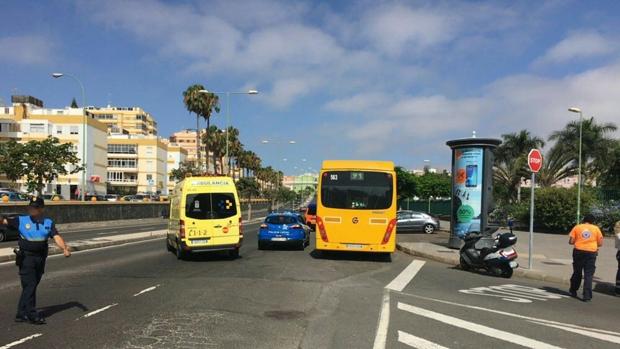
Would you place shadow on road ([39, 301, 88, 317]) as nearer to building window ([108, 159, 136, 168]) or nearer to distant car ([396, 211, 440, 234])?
distant car ([396, 211, 440, 234])

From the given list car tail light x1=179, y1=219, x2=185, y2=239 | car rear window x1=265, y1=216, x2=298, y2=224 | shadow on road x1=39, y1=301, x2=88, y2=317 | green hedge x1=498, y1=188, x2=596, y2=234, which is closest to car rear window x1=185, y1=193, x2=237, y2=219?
car tail light x1=179, y1=219, x2=185, y2=239

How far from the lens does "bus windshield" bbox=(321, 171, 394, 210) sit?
17.1 m

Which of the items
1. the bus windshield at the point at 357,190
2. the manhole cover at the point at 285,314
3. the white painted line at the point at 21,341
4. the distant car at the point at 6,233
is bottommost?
the distant car at the point at 6,233

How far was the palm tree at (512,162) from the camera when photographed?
49253 mm

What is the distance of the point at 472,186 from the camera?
69.4 ft

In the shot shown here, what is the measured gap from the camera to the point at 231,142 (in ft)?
290

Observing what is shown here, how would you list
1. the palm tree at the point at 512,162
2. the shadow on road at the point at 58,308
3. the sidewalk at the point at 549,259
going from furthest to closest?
the palm tree at the point at 512,162 → the sidewalk at the point at 549,259 → the shadow on road at the point at 58,308

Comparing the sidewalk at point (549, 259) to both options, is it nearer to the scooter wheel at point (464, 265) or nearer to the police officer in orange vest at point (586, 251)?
the scooter wheel at point (464, 265)

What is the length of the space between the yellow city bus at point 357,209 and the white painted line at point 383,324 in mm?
6507

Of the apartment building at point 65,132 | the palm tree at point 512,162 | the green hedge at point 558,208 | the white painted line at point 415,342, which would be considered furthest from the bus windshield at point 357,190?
the apartment building at point 65,132

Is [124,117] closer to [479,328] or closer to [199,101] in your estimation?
[199,101]

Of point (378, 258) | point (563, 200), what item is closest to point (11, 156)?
point (378, 258)

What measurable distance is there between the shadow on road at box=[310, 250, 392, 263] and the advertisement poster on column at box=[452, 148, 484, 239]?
374 centimetres

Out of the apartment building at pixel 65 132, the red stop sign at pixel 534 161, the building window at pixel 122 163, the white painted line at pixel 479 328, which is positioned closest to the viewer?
the white painted line at pixel 479 328
